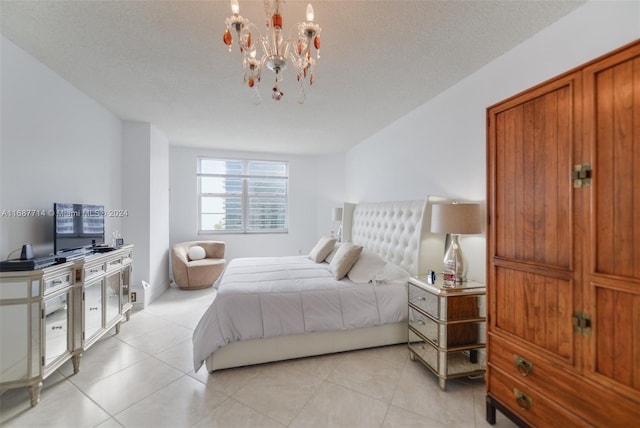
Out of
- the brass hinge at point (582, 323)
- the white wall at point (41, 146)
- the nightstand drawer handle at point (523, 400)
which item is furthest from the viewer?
the white wall at point (41, 146)

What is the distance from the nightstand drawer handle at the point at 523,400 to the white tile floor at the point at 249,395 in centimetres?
35

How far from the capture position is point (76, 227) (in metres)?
2.50

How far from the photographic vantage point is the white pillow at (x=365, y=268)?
2541 mm

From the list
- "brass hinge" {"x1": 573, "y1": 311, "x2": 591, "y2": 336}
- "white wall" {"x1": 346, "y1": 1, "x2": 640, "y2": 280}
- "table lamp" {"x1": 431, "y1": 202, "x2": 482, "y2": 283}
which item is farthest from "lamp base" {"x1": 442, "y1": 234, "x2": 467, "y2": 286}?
"brass hinge" {"x1": 573, "y1": 311, "x2": 591, "y2": 336}

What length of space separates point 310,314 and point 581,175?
193 cm

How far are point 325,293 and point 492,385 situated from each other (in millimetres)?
1285

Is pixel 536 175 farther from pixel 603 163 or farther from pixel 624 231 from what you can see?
pixel 624 231

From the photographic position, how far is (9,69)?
1939 mm

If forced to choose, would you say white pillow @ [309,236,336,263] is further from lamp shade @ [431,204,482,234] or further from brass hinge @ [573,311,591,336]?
brass hinge @ [573,311,591,336]

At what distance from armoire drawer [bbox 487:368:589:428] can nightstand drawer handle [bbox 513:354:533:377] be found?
66mm

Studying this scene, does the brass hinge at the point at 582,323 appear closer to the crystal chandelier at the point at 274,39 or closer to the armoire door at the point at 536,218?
the armoire door at the point at 536,218

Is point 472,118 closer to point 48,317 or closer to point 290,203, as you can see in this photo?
point 48,317

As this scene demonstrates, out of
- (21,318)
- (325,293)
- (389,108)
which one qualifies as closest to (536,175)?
(325,293)

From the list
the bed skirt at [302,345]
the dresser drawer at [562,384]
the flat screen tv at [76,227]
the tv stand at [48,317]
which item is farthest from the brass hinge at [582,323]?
the flat screen tv at [76,227]
